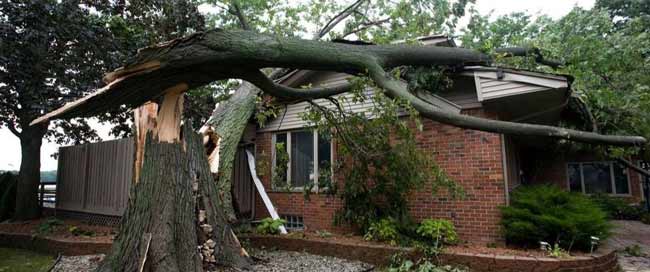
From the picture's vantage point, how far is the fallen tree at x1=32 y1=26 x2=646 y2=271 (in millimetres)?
3398

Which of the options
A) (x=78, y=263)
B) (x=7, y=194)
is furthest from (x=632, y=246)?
(x=7, y=194)

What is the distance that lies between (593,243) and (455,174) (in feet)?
7.19

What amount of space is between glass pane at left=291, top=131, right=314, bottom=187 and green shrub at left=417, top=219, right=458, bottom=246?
10.1 feet

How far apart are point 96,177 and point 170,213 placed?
18.3 feet

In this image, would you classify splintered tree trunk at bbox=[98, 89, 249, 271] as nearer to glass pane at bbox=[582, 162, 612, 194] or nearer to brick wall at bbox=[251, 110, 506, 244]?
brick wall at bbox=[251, 110, 506, 244]

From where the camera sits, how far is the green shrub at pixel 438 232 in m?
5.61

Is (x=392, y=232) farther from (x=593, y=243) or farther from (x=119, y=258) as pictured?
(x=119, y=258)

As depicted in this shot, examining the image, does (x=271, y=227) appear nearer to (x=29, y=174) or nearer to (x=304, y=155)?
(x=304, y=155)

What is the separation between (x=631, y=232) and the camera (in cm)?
844

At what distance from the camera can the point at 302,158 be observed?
835cm

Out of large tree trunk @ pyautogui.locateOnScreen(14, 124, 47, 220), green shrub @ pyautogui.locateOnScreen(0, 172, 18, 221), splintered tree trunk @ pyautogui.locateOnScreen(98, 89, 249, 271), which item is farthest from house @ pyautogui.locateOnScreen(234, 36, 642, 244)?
green shrub @ pyautogui.locateOnScreen(0, 172, 18, 221)

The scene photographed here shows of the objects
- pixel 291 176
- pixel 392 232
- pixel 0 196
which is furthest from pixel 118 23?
pixel 392 232

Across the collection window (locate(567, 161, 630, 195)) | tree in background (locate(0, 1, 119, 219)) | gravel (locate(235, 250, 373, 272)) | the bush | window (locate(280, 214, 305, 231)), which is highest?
tree in background (locate(0, 1, 119, 219))

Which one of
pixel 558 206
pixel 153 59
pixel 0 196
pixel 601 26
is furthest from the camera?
pixel 601 26
